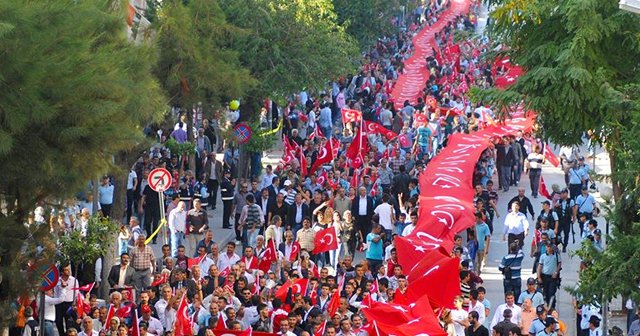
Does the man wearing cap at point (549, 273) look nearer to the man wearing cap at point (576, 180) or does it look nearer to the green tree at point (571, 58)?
the green tree at point (571, 58)

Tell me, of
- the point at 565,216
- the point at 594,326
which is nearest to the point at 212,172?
the point at 565,216

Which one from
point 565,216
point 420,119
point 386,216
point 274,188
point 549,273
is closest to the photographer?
point 549,273

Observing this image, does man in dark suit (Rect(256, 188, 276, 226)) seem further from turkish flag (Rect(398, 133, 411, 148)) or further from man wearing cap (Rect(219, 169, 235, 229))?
turkish flag (Rect(398, 133, 411, 148))

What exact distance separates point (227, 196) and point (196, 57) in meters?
3.04

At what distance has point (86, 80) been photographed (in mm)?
22547

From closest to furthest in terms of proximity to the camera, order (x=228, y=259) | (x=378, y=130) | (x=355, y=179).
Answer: (x=228, y=259) → (x=355, y=179) → (x=378, y=130)

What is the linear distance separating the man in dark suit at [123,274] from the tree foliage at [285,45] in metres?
13.5

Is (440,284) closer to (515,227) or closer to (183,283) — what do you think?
(183,283)

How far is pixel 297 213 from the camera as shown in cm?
3359

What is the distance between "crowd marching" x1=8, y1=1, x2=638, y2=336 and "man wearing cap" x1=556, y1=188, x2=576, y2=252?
4cm

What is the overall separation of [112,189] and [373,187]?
4.66 meters

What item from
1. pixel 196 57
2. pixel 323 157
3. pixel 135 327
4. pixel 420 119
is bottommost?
pixel 135 327

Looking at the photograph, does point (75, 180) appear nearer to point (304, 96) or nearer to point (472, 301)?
point (472, 301)

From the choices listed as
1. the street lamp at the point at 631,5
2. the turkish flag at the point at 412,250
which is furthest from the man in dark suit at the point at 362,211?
the street lamp at the point at 631,5
